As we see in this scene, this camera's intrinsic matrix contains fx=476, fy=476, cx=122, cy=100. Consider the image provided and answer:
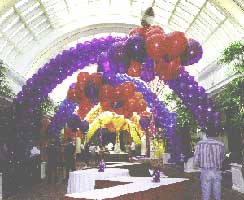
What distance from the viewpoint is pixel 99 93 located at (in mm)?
10922

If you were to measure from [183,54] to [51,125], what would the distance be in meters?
8.44

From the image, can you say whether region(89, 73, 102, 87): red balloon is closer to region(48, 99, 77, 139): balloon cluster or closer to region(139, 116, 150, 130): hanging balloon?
region(48, 99, 77, 139): balloon cluster

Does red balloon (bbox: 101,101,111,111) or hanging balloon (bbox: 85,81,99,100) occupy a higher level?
hanging balloon (bbox: 85,81,99,100)

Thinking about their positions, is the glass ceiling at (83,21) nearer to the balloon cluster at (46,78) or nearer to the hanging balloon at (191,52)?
the balloon cluster at (46,78)

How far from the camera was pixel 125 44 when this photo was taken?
26.1 feet

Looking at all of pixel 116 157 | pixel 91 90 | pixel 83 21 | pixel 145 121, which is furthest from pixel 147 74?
pixel 83 21

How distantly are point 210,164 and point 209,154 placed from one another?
0.16 metres

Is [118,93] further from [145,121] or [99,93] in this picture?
[145,121]

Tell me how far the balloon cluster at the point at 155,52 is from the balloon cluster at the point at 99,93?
2109 millimetres

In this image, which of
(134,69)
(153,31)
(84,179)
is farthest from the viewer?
(84,179)

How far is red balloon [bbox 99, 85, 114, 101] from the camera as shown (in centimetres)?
1104

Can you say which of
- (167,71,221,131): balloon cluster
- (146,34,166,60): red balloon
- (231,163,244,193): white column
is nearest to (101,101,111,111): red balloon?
(167,71,221,131): balloon cluster

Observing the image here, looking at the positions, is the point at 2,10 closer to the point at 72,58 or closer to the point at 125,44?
the point at 72,58

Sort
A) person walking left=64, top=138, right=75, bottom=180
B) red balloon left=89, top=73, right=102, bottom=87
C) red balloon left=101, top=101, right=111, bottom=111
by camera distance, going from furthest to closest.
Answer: person walking left=64, top=138, right=75, bottom=180
red balloon left=101, top=101, right=111, bottom=111
red balloon left=89, top=73, right=102, bottom=87
